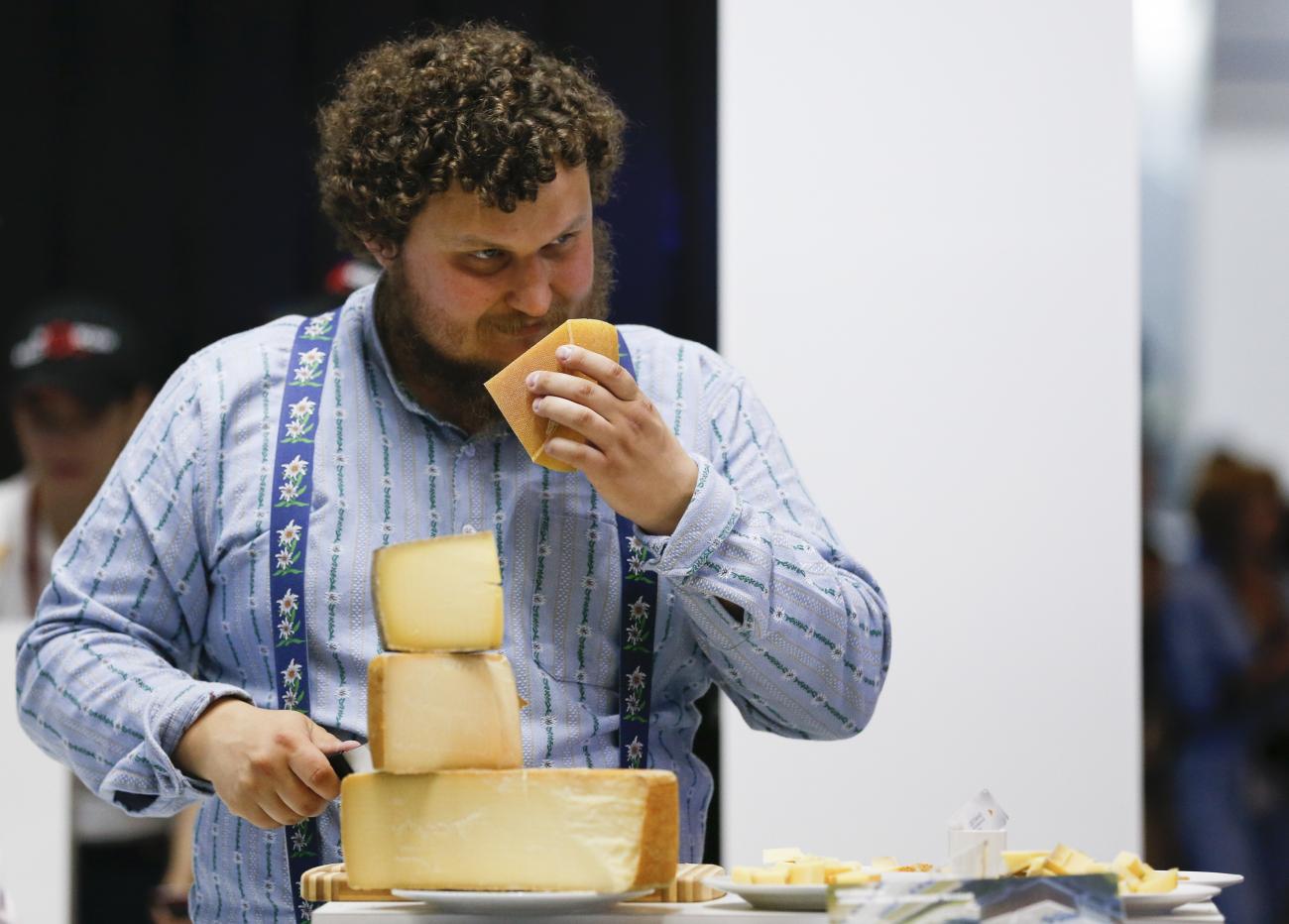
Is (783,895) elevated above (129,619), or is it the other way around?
(129,619)

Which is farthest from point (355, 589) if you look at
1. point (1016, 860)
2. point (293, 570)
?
point (1016, 860)

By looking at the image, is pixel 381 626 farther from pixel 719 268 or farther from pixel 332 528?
pixel 719 268

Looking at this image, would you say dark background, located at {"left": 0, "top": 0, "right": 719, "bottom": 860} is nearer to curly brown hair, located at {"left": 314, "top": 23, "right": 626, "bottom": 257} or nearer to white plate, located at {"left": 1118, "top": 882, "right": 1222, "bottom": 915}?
curly brown hair, located at {"left": 314, "top": 23, "right": 626, "bottom": 257}

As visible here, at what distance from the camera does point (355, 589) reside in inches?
69.1

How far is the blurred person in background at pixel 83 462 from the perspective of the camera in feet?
11.9

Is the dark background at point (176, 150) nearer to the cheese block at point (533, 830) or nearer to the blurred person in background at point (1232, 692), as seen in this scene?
the blurred person in background at point (1232, 692)

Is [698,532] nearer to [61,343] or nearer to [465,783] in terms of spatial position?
[465,783]

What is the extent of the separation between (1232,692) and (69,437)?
2.55 m

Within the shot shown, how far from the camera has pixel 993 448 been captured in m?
3.25

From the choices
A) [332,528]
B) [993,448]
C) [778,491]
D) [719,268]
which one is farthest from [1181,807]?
[332,528]

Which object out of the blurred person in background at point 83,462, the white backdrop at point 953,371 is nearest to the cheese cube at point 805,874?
the white backdrop at point 953,371

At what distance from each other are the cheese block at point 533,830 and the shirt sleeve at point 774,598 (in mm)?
292

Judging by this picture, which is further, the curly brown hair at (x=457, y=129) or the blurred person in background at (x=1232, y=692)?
the blurred person in background at (x=1232, y=692)

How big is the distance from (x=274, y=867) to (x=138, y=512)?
0.40 meters
